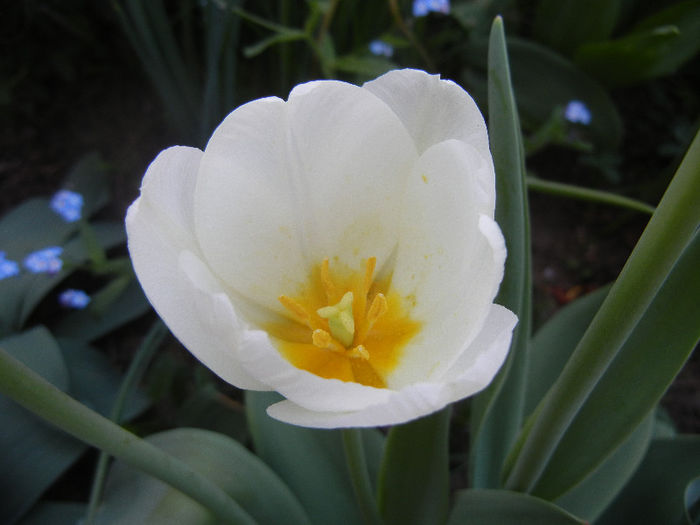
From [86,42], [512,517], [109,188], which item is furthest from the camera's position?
[86,42]

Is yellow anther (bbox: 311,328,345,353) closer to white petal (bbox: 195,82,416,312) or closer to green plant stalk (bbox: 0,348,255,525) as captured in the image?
white petal (bbox: 195,82,416,312)

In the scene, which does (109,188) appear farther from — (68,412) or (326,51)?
(68,412)

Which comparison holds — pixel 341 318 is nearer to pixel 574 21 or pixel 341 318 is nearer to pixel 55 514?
pixel 55 514

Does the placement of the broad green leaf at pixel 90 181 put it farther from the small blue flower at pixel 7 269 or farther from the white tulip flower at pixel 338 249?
the white tulip flower at pixel 338 249

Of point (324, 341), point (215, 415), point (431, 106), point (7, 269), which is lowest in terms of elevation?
point (215, 415)

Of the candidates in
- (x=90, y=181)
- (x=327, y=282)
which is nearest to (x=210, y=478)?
(x=327, y=282)

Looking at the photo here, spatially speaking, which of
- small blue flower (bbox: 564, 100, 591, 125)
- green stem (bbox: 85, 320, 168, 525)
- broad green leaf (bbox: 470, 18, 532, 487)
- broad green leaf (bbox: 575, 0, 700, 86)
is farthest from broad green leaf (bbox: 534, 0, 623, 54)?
green stem (bbox: 85, 320, 168, 525)

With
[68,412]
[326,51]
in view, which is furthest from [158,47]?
[68,412]
